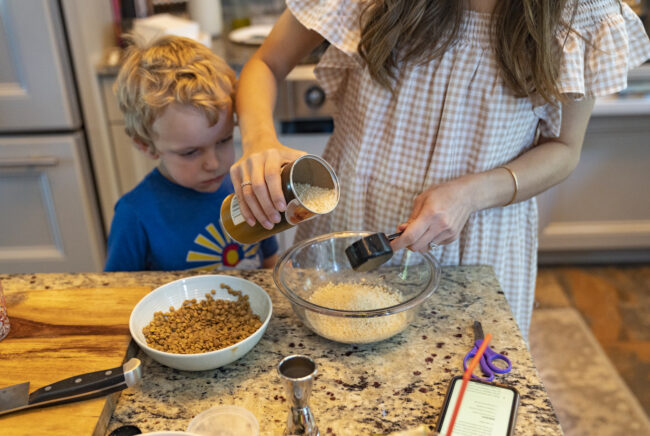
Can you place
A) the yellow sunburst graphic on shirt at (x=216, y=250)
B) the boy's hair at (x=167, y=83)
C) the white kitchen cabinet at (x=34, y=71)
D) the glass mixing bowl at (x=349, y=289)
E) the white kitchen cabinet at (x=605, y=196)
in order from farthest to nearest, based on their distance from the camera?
the white kitchen cabinet at (x=605, y=196), the white kitchen cabinet at (x=34, y=71), the yellow sunburst graphic on shirt at (x=216, y=250), the boy's hair at (x=167, y=83), the glass mixing bowl at (x=349, y=289)

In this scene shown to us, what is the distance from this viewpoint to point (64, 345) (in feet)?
2.59

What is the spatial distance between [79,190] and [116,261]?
1.10 m

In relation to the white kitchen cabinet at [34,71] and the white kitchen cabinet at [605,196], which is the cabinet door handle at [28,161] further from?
the white kitchen cabinet at [605,196]

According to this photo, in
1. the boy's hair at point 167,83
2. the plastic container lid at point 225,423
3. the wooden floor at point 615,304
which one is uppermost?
the boy's hair at point 167,83

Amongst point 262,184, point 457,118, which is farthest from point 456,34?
point 262,184

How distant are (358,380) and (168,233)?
2.01ft

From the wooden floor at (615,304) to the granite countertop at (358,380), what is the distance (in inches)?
52.5

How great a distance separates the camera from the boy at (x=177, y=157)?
108 cm

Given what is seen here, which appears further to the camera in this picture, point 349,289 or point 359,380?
point 349,289

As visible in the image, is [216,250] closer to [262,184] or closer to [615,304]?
[262,184]

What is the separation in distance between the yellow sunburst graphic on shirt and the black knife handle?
0.49 metres

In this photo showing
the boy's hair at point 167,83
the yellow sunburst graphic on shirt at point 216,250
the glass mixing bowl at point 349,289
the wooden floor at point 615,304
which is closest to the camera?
the glass mixing bowl at point 349,289

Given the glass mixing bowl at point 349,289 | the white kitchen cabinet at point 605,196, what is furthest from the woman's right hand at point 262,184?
the white kitchen cabinet at point 605,196

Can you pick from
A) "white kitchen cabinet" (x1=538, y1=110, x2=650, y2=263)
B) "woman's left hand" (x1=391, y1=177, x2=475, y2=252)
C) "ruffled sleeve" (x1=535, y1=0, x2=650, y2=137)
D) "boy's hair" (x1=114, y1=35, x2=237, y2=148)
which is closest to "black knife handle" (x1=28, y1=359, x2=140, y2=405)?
"woman's left hand" (x1=391, y1=177, x2=475, y2=252)
